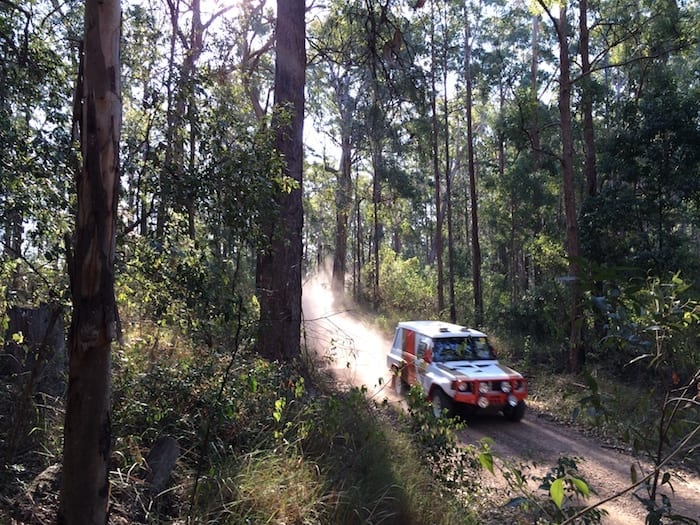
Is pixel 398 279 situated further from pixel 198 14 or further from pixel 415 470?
pixel 415 470

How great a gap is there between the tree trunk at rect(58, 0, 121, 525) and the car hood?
7291mm

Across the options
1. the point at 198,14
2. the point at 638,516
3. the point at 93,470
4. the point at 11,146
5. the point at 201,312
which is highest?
the point at 198,14

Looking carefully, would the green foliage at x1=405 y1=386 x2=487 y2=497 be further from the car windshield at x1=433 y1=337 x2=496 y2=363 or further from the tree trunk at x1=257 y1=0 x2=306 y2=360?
the car windshield at x1=433 y1=337 x2=496 y2=363

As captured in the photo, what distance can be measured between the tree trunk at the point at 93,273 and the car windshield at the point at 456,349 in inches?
310

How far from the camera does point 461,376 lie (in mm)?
9312

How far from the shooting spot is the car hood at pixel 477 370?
9406mm

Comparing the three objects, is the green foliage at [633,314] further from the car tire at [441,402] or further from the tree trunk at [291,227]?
the car tire at [441,402]

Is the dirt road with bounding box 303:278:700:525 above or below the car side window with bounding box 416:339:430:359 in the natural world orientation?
below

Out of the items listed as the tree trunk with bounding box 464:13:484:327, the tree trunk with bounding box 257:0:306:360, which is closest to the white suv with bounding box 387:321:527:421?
the tree trunk with bounding box 257:0:306:360

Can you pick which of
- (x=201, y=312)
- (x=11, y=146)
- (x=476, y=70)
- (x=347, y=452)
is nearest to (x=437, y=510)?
(x=347, y=452)

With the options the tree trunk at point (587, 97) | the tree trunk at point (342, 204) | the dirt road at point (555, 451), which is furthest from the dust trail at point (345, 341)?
the tree trunk at point (587, 97)

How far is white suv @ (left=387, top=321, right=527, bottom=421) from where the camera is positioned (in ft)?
30.2

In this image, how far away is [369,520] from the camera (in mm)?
4105

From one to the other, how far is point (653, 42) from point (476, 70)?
33.5ft
